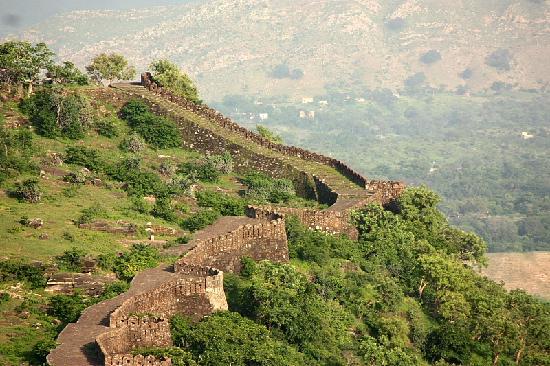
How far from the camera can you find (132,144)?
52312 mm

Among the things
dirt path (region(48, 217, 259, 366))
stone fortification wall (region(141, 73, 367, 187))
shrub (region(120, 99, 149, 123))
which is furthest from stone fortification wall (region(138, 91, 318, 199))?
dirt path (region(48, 217, 259, 366))

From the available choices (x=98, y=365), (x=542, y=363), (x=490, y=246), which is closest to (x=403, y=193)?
(x=542, y=363)

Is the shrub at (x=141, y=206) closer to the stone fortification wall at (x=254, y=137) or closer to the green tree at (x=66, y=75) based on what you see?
the stone fortification wall at (x=254, y=137)

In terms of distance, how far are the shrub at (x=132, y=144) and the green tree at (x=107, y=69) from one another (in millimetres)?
12721

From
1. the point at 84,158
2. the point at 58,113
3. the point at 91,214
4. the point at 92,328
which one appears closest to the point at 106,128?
the point at 58,113

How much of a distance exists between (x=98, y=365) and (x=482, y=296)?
793 inches

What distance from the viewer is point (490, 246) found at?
16788cm

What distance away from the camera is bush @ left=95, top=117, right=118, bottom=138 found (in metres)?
53.4

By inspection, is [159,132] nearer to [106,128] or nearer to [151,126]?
[151,126]

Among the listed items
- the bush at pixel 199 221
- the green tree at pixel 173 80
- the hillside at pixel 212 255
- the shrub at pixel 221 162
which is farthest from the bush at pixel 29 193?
the green tree at pixel 173 80

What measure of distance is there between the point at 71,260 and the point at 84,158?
501 inches

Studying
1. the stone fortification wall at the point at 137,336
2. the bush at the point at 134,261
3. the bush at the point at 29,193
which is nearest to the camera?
the stone fortification wall at the point at 137,336

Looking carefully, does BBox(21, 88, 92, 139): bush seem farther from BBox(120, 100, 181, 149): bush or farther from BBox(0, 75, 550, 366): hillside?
BBox(120, 100, 181, 149): bush

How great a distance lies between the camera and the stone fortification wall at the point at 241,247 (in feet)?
126
